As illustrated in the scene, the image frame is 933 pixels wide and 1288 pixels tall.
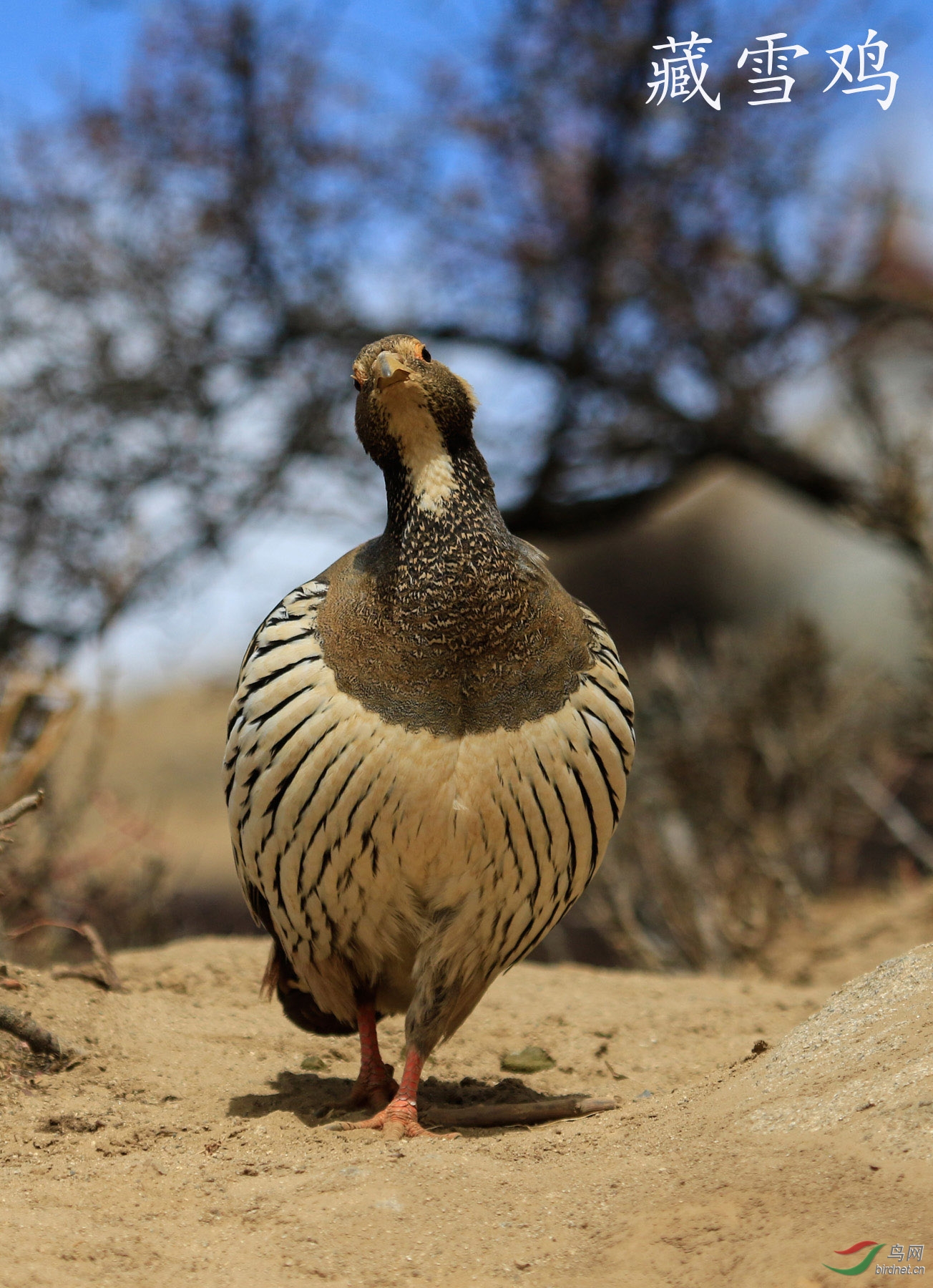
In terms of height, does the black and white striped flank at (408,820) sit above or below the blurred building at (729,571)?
below

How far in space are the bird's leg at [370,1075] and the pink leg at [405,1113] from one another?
17 centimetres

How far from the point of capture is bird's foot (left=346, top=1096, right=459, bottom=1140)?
3.79 m

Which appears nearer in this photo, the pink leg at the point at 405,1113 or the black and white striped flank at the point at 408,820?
the black and white striped flank at the point at 408,820

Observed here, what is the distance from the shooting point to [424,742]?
366cm

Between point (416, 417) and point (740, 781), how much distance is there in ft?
21.1

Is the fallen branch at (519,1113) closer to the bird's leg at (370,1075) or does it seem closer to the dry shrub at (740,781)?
the bird's leg at (370,1075)

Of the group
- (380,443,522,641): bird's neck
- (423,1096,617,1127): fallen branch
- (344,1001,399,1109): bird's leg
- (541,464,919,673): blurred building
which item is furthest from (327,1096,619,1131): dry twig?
(541,464,919,673): blurred building

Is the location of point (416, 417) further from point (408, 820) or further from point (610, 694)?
point (408, 820)

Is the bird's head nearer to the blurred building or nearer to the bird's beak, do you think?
the bird's beak

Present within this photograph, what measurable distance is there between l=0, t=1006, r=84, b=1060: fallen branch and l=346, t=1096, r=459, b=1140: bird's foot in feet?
3.40

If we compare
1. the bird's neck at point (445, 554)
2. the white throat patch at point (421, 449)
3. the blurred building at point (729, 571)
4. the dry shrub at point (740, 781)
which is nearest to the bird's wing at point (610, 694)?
the bird's neck at point (445, 554)

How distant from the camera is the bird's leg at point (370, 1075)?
13.8ft

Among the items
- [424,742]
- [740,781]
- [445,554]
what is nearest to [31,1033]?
[424,742]

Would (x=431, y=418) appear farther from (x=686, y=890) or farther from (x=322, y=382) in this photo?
(x=322, y=382)
